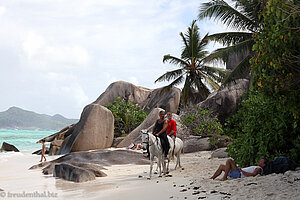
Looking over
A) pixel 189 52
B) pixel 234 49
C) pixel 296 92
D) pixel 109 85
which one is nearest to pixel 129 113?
pixel 189 52

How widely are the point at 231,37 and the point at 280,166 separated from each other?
12.3 meters

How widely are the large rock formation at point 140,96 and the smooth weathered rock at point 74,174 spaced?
65.2 ft

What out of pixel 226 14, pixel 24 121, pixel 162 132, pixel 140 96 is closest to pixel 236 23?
pixel 226 14

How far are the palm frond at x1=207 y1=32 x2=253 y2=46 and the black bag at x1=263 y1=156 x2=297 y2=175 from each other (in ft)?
38.4

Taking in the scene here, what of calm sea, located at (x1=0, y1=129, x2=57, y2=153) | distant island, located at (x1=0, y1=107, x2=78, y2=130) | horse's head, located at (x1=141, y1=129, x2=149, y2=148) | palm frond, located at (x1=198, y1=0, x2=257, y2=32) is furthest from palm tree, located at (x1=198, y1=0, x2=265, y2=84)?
distant island, located at (x1=0, y1=107, x2=78, y2=130)

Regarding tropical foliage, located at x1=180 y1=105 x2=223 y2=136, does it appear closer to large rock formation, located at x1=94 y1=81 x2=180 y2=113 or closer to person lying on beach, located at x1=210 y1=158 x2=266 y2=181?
person lying on beach, located at x1=210 y1=158 x2=266 y2=181

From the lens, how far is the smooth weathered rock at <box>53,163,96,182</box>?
8.20m

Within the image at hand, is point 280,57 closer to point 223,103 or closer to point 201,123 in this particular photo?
point 201,123

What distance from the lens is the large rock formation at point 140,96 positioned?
2894 cm

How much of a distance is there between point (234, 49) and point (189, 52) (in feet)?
32.3

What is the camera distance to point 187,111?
19156mm

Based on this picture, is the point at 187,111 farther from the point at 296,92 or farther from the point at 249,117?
the point at 296,92

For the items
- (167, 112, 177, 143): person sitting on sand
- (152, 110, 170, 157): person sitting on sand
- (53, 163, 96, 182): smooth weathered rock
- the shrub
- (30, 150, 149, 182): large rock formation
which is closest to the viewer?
the shrub

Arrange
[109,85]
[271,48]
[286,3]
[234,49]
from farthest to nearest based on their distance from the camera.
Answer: [109,85], [234,49], [271,48], [286,3]
